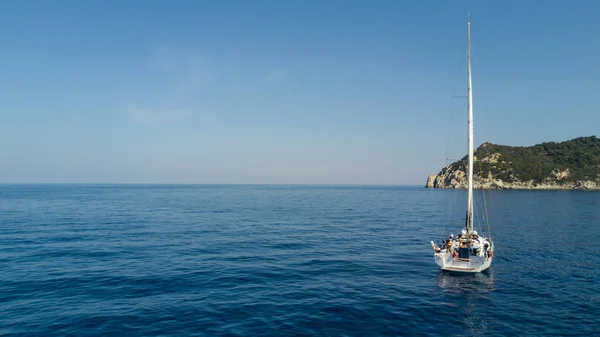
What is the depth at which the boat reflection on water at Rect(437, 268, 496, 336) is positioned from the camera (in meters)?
21.2

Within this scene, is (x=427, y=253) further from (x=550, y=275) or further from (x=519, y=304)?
(x=519, y=304)

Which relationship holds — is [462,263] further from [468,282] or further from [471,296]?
[471,296]

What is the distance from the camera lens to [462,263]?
108 ft

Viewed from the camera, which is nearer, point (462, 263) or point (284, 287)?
point (284, 287)

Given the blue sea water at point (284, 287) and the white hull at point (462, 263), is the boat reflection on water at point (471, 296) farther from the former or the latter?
the white hull at point (462, 263)

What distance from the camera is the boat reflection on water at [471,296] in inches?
835

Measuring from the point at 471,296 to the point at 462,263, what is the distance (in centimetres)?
683

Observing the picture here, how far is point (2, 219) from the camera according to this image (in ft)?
228

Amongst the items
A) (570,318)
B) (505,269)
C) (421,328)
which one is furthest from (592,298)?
(421,328)

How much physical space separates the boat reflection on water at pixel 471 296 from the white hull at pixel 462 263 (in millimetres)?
505

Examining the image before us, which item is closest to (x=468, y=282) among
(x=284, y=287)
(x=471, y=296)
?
(x=471, y=296)

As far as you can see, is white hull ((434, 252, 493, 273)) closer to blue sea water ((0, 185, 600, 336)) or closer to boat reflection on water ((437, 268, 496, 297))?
boat reflection on water ((437, 268, 496, 297))

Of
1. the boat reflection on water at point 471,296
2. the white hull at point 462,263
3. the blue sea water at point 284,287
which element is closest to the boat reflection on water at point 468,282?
the boat reflection on water at point 471,296

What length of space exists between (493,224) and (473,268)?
4194cm
